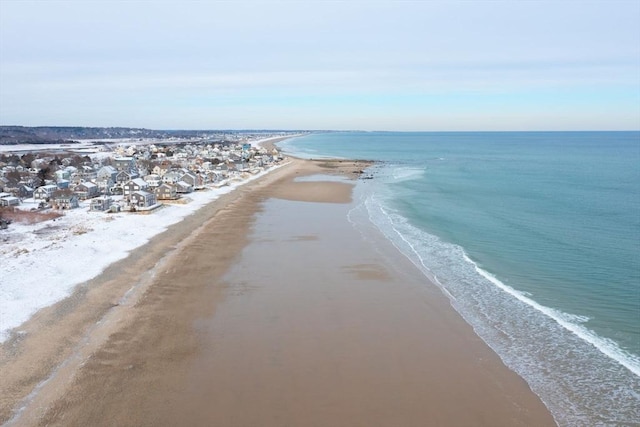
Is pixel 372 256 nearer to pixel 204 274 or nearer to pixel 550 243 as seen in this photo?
pixel 204 274

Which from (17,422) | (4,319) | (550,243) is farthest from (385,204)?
(17,422)

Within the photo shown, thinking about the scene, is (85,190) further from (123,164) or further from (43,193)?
(123,164)

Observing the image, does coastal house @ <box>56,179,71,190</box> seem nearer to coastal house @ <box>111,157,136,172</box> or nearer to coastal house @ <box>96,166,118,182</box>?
coastal house @ <box>96,166,118,182</box>

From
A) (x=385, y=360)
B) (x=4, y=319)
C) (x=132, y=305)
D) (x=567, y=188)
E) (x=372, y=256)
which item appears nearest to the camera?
(x=385, y=360)

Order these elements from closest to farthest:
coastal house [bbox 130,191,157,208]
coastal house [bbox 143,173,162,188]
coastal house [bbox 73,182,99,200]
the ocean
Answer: the ocean, coastal house [bbox 130,191,157,208], coastal house [bbox 73,182,99,200], coastal house [bbox 143,173,162,188]

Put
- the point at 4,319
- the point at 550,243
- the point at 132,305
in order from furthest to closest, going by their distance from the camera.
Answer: the point at 550,243 < the point at 132,305 < the point at 4,319

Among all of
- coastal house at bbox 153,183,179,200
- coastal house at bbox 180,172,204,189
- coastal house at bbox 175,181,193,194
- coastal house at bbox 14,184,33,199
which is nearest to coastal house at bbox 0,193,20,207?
coastal house at bbox 14,184,33,199
